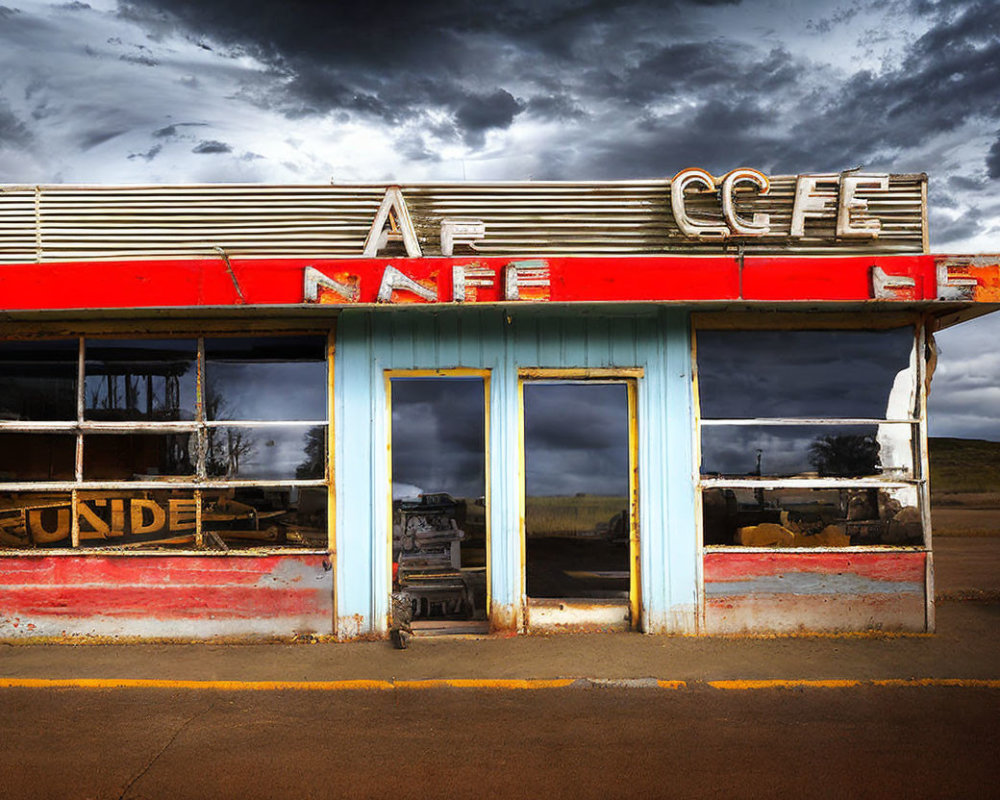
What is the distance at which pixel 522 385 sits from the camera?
7.27m

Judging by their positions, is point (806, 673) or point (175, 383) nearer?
point (806, 673)

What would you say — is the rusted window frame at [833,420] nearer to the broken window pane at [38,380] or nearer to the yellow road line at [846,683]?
the yellow road line at [846,683]

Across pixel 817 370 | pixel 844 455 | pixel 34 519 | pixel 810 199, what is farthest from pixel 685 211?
pixel 34 519

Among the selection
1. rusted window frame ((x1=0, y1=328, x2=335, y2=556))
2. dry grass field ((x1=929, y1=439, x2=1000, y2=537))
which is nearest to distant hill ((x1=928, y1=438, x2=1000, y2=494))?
dry grass field ((x1=929, y1=439, x2=1000, y2=537))

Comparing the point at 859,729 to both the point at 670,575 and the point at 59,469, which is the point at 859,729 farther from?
the point at 59,469

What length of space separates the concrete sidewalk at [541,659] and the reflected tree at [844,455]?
151cm

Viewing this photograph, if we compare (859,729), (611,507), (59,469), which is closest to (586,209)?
(611,507)

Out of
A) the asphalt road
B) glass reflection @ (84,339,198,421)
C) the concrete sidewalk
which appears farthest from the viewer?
glass reflection @ (84,339,198,421)

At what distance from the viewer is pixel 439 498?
8.42m

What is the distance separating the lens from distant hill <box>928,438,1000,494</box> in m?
37.8

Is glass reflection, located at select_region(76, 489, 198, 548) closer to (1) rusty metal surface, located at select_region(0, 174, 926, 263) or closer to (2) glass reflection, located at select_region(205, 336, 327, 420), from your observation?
(2) glass reflection, located at select_region(205, 336, 327, 420)

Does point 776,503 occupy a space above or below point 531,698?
above

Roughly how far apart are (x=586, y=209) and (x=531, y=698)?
4.52 m

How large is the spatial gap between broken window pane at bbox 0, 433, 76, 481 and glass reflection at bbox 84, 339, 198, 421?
1.30 ft
